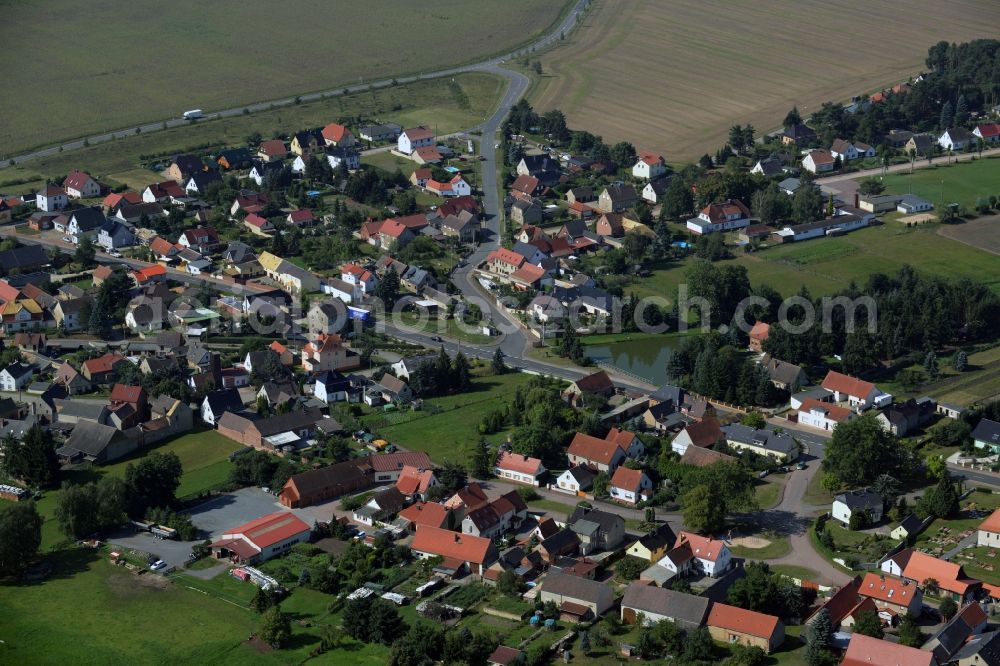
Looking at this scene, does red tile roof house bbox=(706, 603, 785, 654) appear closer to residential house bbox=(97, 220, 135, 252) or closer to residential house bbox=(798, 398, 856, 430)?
residential house bbox=(798, 398, 856, 430)

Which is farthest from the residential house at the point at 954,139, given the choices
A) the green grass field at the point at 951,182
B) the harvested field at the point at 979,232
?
the harvested field at the point at 979,232

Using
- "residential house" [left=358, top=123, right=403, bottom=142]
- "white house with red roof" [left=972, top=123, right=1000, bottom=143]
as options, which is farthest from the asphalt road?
"white house with red roof" [left=972, top=123, right=1000, bottom=143]

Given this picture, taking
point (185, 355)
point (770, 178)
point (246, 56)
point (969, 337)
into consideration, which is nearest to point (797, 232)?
point (770, 178)

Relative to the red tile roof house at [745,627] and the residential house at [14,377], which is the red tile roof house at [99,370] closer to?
the residential house at [14,377]

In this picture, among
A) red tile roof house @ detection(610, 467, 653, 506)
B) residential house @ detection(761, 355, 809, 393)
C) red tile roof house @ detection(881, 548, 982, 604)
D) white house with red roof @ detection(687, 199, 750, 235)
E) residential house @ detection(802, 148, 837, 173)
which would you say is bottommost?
red tile roof house @ detection(610, 467, 653, 506)

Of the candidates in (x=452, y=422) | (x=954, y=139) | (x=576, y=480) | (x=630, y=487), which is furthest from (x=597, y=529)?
(x=954, y=139)

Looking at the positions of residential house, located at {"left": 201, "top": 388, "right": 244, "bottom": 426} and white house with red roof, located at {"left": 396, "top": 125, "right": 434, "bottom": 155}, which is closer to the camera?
residential house, located at {"left": 201, "top": 388, "right": 244, "bottom": 426}
